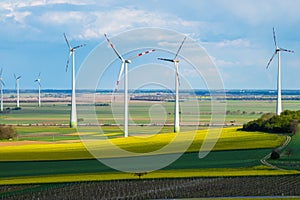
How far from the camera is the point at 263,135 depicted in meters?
92.4

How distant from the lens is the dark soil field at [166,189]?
4869 cm

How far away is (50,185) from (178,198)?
11587 mm

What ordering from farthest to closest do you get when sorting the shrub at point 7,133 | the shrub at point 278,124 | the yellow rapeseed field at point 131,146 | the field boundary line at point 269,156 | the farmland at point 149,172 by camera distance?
the shrub at point 7,133
the shrub at point 278,124
the yellow rapeseed field at point 131,146
the field boundary line at point 269,156
the farmland at point 149,172

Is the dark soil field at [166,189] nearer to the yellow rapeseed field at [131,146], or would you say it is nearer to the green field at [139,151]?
the green field at [139,151]

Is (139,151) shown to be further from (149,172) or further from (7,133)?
(7,133)

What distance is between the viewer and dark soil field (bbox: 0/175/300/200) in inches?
1917

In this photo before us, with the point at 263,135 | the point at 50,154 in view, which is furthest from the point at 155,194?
the point at 263,135

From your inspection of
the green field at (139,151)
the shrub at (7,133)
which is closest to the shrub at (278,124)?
the green field at (139,151)

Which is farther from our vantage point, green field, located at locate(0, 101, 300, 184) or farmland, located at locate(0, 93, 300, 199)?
green field, located at locate(0, 101, 300, 184)

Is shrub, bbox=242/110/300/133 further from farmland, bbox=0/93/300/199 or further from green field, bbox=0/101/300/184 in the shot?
farmland, bbox=0/93/300/199

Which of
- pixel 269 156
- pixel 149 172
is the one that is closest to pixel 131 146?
pixel 269 156

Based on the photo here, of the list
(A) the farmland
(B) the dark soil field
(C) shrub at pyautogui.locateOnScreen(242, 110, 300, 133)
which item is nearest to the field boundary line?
(A) the farmland

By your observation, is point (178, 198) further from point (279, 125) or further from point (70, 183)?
point (279, 125)

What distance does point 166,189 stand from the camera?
51.5 m
